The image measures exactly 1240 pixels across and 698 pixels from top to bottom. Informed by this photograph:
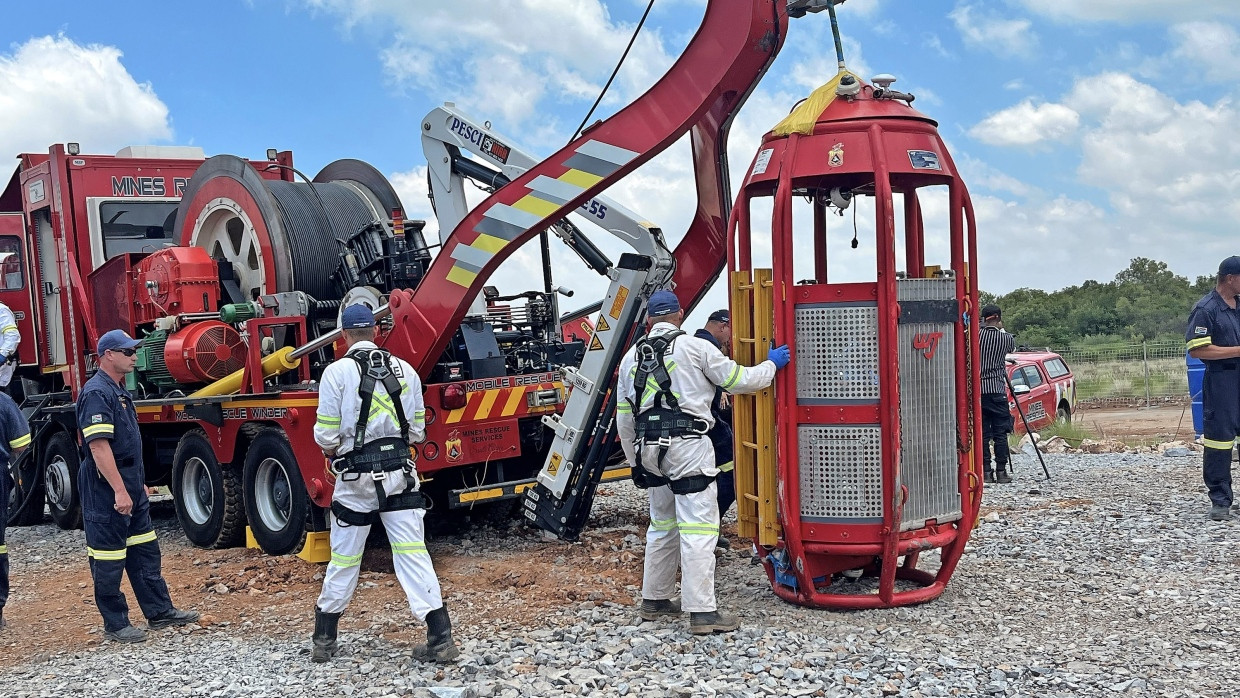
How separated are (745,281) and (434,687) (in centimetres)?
279

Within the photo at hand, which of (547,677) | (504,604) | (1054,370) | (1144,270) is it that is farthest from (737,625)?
(1144,270)

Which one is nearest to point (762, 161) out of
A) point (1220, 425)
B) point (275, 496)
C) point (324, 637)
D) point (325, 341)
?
point (324, 637)

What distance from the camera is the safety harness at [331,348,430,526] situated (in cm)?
595

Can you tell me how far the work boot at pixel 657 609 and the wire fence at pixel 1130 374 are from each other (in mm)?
20618

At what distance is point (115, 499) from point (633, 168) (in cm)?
375

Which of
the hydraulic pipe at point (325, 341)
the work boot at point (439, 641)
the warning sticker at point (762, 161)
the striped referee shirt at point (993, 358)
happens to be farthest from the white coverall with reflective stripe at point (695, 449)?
the striped referee shirt at point (993, 358)

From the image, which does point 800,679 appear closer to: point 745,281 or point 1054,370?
point 745,281

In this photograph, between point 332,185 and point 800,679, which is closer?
point 800,679

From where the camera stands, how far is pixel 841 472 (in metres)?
6.23

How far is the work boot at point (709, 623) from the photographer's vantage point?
19.8 ft

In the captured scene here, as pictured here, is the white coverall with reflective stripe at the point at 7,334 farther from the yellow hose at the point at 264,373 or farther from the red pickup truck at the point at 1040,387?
the red pickup truck at the point at 1040,387

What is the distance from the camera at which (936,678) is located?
17.0 feet

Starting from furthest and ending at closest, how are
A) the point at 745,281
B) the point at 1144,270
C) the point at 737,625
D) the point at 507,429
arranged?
the point at 1144,270 < the point at 507,429 < the point at 745,281 < the point at 737,625

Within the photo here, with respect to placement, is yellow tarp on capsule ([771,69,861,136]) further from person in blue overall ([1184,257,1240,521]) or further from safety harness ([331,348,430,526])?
person in blue overall ([1184,257,1240,521])
